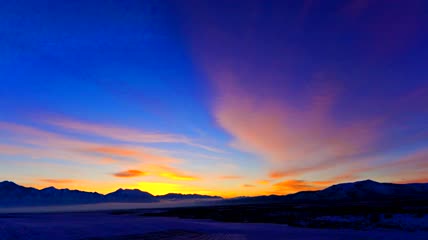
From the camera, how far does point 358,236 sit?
25.8 metres

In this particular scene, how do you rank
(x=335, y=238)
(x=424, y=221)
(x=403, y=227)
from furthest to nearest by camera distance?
(x=424, y=221), (x=403, y=227), (x=335, y=238)

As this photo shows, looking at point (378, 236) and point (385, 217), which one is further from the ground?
point (385, 217)

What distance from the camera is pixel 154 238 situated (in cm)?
2714

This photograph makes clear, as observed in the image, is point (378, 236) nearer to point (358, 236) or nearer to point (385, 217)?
point (358, 236)

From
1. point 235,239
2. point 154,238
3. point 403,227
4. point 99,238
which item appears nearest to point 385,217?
point 403,227

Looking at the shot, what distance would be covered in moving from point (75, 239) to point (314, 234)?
1935 cm

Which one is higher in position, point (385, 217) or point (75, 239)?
point (385, 217)

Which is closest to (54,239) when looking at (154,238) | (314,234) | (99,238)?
(99,238)

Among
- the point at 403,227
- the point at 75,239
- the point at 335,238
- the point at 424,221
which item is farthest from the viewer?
the point at 424,221

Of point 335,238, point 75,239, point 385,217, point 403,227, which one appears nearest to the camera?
point 335,238

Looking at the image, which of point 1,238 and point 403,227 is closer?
point 1,238

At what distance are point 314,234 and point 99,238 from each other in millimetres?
17618

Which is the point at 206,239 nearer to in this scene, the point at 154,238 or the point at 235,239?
the point at 235,239

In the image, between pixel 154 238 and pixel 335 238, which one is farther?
pixel 154 238
